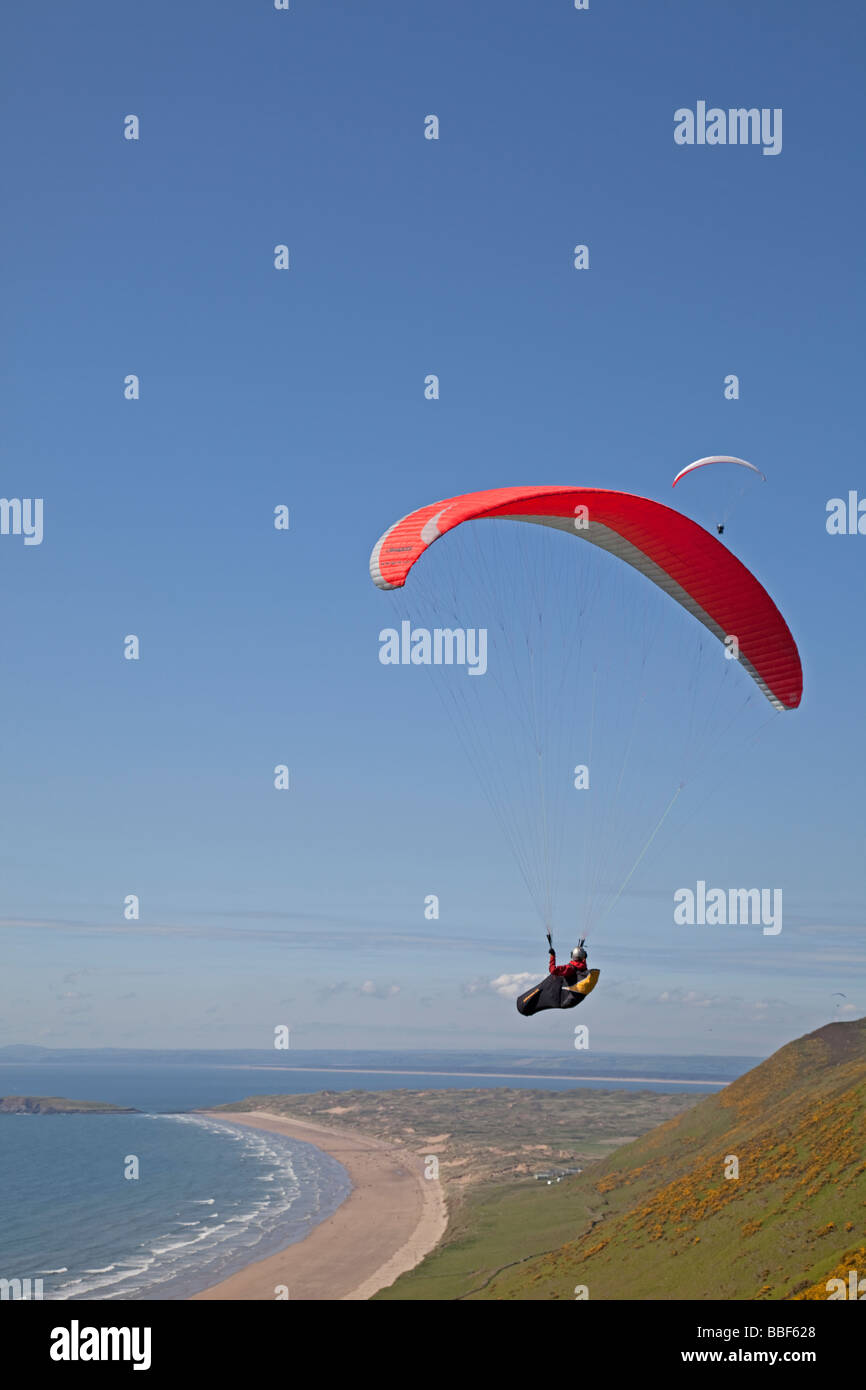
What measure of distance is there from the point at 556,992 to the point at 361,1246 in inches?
2012

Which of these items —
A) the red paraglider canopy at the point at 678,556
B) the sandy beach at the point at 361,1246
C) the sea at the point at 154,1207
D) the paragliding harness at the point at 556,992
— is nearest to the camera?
the paragliding harness at the point at 556,992

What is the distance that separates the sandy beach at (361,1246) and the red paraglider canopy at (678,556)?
3723 cm

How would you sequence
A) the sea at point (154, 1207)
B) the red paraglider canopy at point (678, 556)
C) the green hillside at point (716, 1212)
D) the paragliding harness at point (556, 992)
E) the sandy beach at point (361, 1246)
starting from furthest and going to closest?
the sea at point (154, 1207) < the sandy beach at point (361, 1246) < the green hillside at point (716, 1212) < the red paraglider canopy at point (678, 556) < the paragliding harness at point (556, 992)

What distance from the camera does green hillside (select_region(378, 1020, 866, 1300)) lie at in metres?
35.9

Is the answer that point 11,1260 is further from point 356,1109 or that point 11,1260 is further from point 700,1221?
point 356,1109

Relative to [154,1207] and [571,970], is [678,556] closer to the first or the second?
[571,970]

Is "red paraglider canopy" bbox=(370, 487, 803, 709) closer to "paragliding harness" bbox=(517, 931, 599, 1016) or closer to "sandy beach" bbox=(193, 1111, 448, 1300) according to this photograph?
"paragliding harness" bbox=(517, 931, 599, 1016)

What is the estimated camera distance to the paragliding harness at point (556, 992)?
22.7m

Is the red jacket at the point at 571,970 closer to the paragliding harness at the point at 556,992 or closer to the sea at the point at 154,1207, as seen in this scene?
the paragliding harness at the point at 556,992

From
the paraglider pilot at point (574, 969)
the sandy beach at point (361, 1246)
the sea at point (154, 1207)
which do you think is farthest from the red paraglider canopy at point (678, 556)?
the sea at point (154, 1207)

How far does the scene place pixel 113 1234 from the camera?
8706 centimetres

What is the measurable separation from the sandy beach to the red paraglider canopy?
122ft
